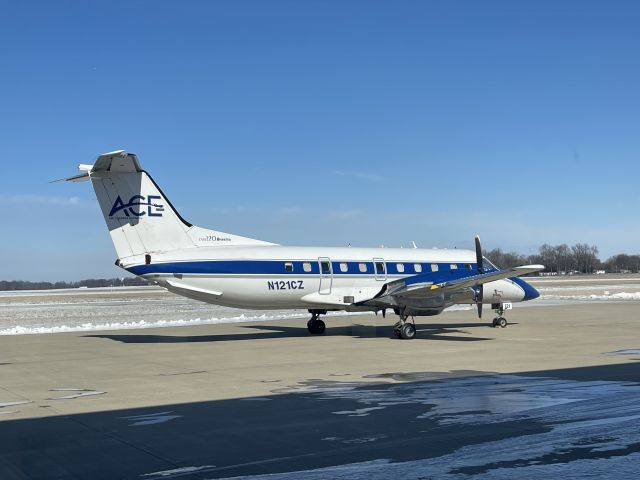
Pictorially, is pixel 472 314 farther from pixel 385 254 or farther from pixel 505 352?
pixel 505 352

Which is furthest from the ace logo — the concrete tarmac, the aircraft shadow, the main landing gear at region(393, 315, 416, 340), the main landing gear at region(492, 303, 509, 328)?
the main landing gear at region(492, 303, 509, 328)

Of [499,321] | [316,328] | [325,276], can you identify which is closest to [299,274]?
[325,276]

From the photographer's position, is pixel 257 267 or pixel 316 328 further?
pixel 316 328

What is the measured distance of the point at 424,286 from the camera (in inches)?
883

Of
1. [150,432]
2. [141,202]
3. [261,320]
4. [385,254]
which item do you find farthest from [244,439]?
[261,320]

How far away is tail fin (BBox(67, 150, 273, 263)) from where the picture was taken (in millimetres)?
20875

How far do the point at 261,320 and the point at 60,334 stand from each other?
10.1 m

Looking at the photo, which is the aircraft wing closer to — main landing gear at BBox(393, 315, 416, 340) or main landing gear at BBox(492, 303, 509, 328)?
main landing gear at BBox(393, 315, 416, 340)

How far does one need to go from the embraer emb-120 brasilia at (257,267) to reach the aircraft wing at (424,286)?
34 mm

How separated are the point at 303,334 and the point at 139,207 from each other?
846 cm

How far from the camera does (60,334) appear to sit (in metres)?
27.5

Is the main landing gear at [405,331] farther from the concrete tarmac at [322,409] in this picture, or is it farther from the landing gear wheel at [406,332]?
the concrete tarmac at [322,409]

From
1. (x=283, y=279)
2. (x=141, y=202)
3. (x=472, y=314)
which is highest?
(x=141, y=202)

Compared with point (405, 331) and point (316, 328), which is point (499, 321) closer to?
A: point (405, 331)
